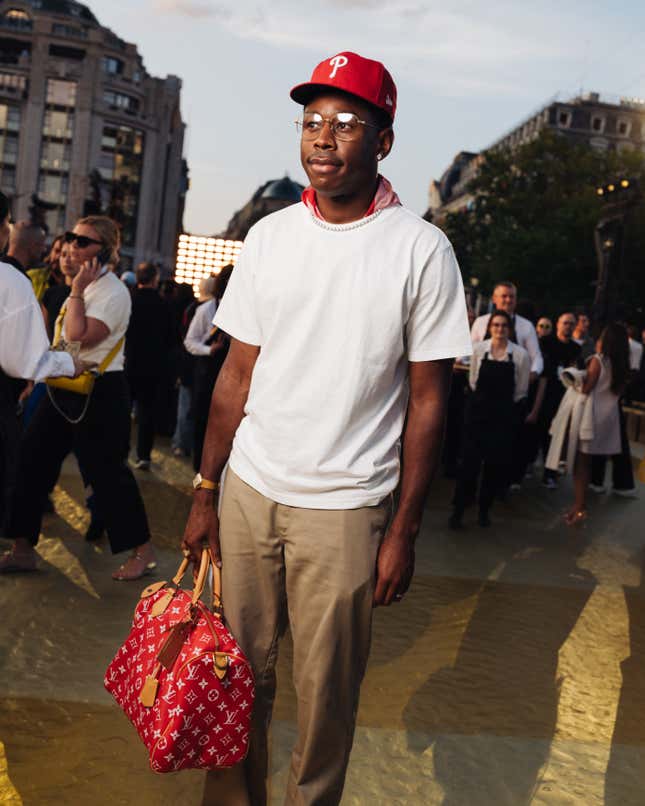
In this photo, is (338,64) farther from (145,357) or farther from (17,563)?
(145,357)

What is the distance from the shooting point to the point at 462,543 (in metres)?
7.66

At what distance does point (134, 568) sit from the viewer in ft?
18.8

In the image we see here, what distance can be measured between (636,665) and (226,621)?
10.1 ft

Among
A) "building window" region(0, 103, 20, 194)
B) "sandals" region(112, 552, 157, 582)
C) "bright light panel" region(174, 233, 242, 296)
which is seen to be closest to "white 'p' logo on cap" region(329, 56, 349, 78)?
"sandals" region(112, 552, 157, 582)

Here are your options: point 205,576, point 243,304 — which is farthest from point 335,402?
point 205,576

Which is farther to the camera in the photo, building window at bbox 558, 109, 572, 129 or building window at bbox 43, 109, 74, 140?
building window at bbox 43, 109, 74, 140

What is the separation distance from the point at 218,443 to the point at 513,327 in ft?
21.4

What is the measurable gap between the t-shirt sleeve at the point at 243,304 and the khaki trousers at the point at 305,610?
0.38 m

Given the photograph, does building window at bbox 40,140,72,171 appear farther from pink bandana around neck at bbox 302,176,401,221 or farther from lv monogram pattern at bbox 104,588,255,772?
lv monogram pattern at bbox 104,588,255,772

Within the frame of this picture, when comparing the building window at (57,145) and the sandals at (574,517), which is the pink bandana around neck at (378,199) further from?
the building window at (57,145)

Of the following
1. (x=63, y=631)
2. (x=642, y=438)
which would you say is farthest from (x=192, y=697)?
(x=642, y=438)

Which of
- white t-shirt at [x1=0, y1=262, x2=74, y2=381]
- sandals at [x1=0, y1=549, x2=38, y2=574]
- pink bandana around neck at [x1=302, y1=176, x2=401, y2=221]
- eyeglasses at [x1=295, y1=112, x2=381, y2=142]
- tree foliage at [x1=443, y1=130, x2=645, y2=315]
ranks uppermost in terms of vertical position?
tree foliage at [x1=443, y1=130, x2=645, y2=315]

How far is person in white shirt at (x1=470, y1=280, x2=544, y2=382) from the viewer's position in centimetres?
912

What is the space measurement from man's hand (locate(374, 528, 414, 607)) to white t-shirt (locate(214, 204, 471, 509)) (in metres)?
0.12
